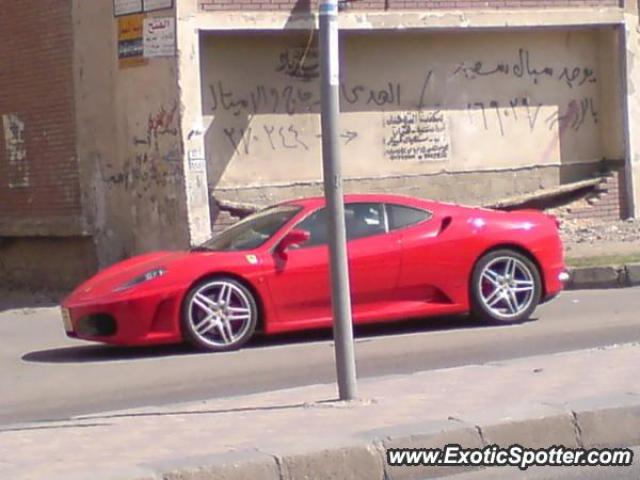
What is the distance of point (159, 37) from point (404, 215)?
19.1 feet

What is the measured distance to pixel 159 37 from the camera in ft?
59.1

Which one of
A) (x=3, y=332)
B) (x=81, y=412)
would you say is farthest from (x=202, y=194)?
(x=81, y=412)

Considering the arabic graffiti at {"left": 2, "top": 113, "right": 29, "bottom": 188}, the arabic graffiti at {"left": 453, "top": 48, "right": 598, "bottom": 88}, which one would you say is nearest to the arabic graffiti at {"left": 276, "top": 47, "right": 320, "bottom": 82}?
the arabic graffiti at {"left": 453, "top": 48, "right": 598, "bottom": 88}

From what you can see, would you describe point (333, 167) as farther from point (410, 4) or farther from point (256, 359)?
point (410, 4)

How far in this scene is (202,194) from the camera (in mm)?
18016

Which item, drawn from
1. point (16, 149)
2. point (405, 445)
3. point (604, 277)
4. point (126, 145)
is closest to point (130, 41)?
point (126, 145)

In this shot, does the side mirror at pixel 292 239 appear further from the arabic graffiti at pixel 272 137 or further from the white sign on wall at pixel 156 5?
the arabic graffiti at pixel 272 137

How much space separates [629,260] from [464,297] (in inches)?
153

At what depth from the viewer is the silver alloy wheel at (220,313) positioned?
12.6m

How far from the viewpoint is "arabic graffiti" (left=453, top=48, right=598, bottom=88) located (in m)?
20.2

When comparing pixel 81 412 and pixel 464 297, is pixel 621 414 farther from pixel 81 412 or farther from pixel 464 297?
pixel 464 297

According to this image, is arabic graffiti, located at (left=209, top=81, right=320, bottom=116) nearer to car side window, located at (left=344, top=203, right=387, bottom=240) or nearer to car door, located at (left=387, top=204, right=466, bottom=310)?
car side window, located at (left=344, top=203, right=387, bottom=240)

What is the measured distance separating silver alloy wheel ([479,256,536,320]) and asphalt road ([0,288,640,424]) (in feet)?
0.62

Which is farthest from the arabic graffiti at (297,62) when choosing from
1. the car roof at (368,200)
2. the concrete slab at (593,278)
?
the car roof at (368,200)
